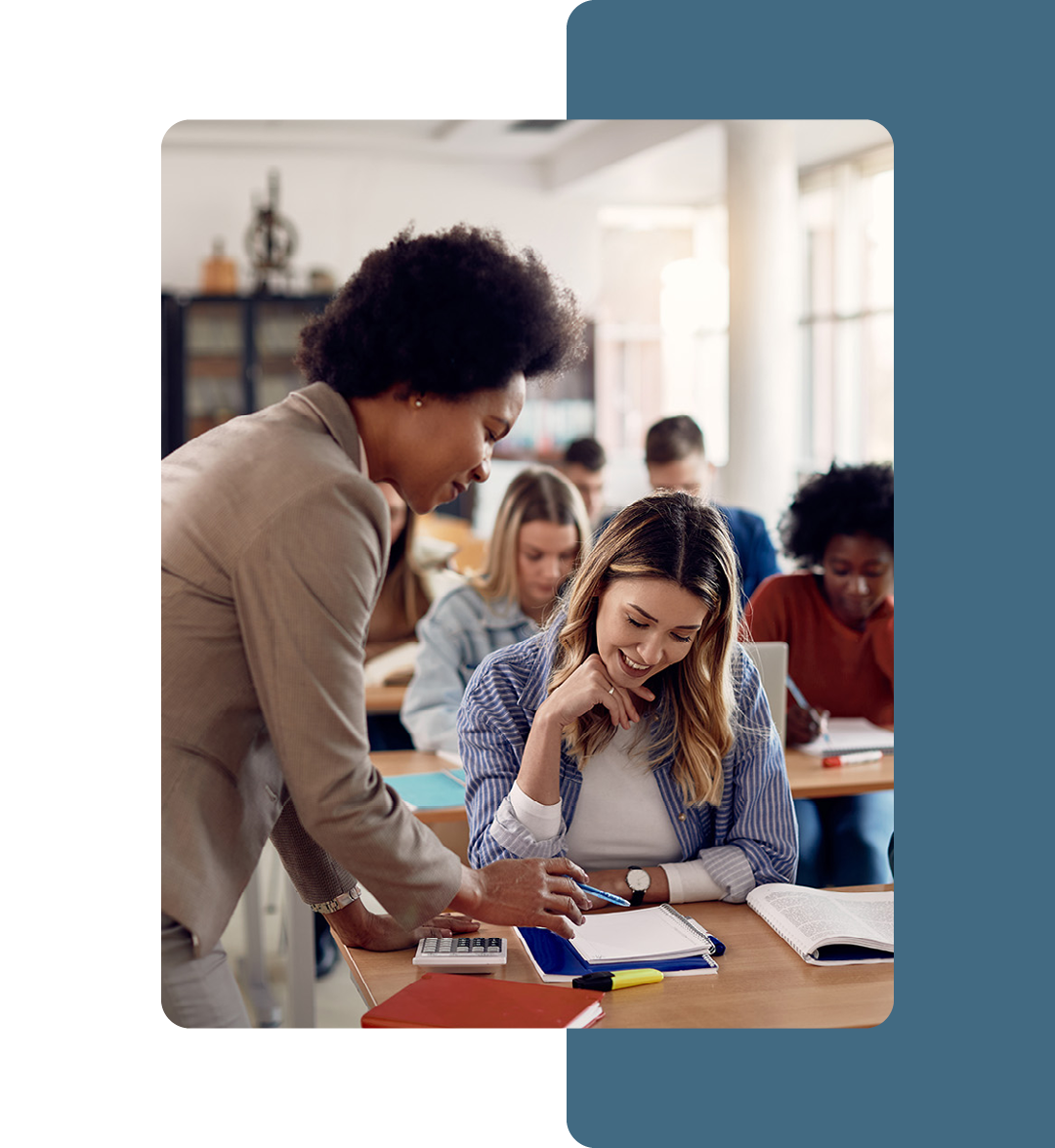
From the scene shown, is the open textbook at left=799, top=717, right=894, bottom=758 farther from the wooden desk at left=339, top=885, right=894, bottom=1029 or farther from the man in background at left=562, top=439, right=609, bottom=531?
the man in background at left=562, top=439, right=609, bottom=531

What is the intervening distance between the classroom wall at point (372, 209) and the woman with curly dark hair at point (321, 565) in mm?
4186

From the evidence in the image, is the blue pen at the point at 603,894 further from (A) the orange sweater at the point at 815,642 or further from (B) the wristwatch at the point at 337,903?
(A) the orange sweater at the point at 815,642

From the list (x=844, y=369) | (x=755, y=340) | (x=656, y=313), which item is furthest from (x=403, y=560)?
(x=656, y=313)

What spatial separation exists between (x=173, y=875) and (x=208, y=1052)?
22 cm

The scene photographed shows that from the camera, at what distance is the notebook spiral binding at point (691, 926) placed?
1297mm

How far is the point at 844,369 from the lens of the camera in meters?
5.05

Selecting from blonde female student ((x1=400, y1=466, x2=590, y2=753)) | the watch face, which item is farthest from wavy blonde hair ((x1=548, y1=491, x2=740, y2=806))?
blonde female student ((x1=400, y1=466, x2=590, y2=753))

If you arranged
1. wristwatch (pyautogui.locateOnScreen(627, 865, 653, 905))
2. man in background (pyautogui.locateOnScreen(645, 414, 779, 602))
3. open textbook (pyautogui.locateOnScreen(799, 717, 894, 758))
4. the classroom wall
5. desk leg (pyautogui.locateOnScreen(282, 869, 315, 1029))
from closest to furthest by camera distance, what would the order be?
1. wristwatch (pyautogui.locateOnScreen(627, 865, 653, 905))
2. desk leg (pyautogui.locateOnScreen(282, 869, 315, 1029))
3. open textbook (pyautogui.locateOnScreen(799, 717, 894, 758))
4. man in background (pyautogui.locateOnScreen(645, 414, 779, 602))
5. the classroom wall

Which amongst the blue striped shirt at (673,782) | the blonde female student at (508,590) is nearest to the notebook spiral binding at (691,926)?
the blue striped shirt at (673,782)

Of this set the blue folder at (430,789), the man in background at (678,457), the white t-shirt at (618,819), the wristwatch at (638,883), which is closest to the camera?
the wristwatch at (638,883)

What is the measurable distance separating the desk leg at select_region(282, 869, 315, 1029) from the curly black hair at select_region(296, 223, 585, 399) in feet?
2.94

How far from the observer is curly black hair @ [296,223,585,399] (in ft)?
3.49

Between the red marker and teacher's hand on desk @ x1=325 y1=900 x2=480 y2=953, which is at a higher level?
teacher's hand on desk @ x1=325 y1=900 x2=480 y2=953
